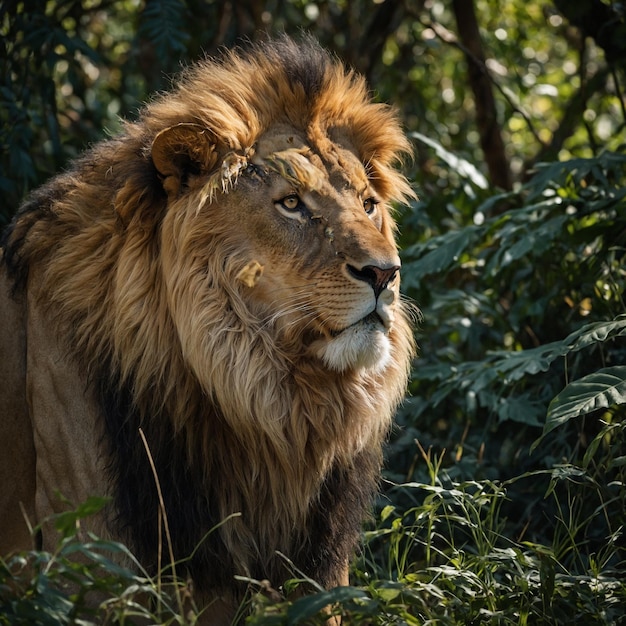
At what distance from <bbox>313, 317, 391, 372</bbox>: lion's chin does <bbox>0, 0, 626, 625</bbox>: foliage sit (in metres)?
0.42

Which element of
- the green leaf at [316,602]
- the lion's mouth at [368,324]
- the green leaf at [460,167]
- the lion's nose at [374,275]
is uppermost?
the green leaf at [460,167]

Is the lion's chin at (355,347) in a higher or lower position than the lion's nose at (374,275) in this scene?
lower

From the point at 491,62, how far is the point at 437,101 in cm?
60

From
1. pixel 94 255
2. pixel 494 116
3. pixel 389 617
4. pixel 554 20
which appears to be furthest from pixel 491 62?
pixel 389 617

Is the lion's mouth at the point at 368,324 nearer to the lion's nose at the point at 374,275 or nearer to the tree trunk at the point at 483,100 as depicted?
the lion's nose at the point at 374,275

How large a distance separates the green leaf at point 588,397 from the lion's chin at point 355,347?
0.51 meters

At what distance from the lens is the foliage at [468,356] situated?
243cm

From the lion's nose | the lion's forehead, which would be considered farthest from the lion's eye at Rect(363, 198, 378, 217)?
the lion's nose

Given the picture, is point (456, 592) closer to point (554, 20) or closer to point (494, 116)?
point (494, 116)

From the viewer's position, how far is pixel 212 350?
2.55 m

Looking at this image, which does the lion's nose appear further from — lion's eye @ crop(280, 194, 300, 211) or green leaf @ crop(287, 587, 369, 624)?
green leaf @ crop(287, 587, 369, 624)

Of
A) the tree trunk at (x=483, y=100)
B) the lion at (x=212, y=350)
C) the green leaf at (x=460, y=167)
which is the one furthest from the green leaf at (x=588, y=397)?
the tree trunk at (x=483, y=100)

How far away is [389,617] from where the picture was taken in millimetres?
2244

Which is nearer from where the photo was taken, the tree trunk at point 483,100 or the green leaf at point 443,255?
the green leaf at point 443,255
